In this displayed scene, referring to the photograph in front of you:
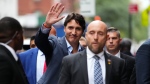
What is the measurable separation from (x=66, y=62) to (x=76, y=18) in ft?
4.59

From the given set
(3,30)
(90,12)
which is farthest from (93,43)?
(90,12)

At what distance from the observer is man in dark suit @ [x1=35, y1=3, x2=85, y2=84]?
8875mm

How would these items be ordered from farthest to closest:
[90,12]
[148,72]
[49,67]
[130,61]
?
[90,12]
[130,61]
[49,67]
[148,72]

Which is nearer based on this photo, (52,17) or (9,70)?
(9,70)

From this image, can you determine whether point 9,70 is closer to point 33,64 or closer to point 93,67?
point 93,67

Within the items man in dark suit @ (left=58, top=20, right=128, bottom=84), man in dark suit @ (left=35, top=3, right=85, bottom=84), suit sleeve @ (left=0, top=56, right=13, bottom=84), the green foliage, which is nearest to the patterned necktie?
man in dark suit @ (left=58, top=20, right=128, bottom=84)

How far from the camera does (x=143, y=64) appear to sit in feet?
25.3

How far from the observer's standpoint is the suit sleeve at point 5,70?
600cm

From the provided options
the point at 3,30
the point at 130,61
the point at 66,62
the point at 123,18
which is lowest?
the point at 123,18

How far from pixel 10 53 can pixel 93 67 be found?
2.24m

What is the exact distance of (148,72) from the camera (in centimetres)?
772

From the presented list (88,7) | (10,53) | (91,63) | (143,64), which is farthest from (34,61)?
(88,7)

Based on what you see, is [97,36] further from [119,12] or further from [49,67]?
[119,12]

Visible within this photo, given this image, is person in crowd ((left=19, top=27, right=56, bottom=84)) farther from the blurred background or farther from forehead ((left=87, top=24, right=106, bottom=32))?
the blurred background
